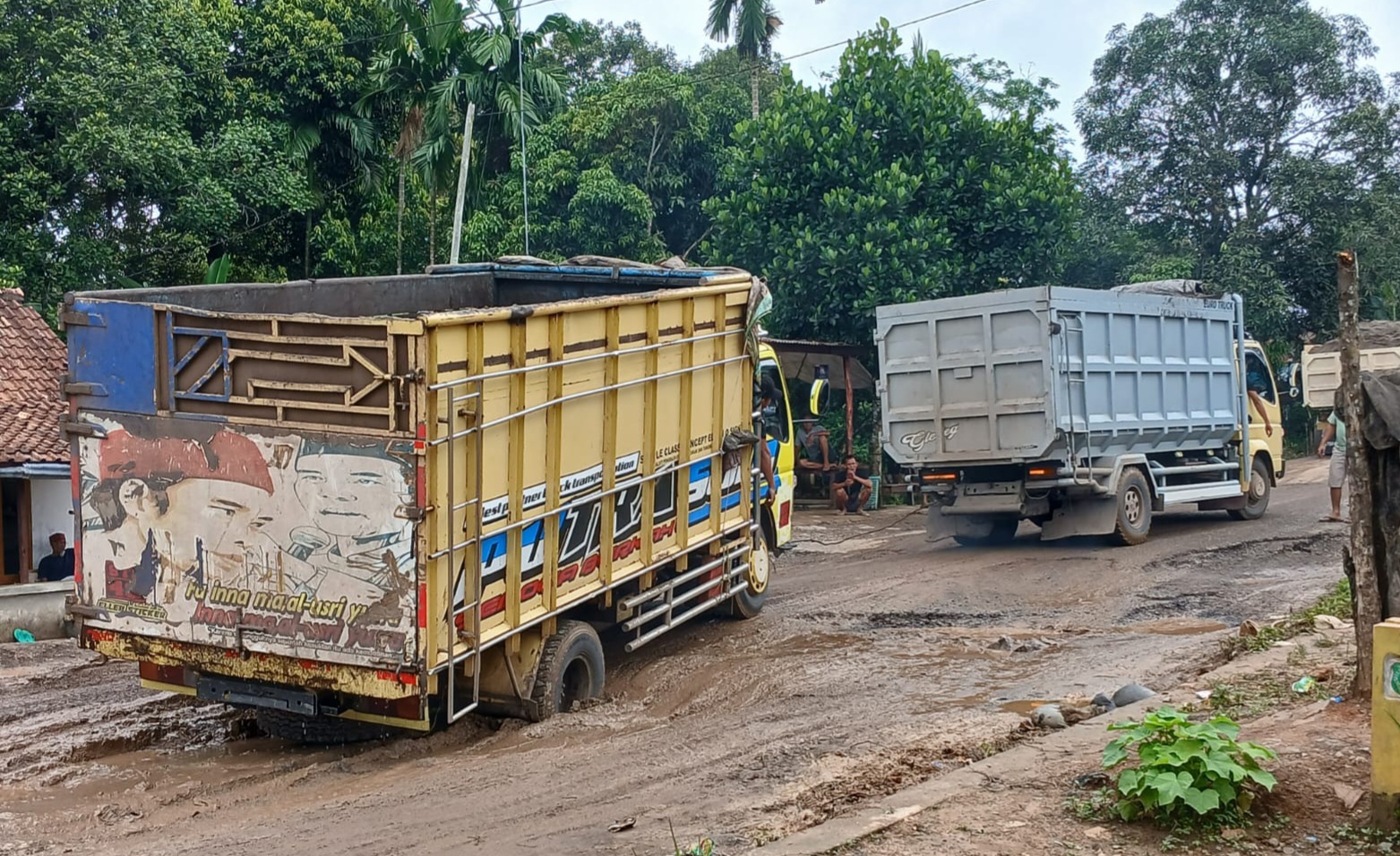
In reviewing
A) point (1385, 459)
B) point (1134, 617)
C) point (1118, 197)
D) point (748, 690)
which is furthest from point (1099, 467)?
point (1118, 197)

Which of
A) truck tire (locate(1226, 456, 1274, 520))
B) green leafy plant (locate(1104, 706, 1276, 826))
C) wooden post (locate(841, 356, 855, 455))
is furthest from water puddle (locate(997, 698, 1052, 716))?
wooden post (locate(841, 356, 855, 455))

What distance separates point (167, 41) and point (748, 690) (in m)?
14.7

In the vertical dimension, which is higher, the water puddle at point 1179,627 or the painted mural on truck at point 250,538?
the painted mural on truck at point 250,538

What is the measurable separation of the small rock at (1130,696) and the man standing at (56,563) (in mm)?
10778

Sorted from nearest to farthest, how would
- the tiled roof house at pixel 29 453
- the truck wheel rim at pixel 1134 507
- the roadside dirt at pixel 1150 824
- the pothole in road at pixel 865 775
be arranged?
the roadside dirt at pixel 1150 824 → the pothole in road at pixel 865 775 → the tiled roof house at pixel 29 453 → the truck wheel rim at pixel 1134 507

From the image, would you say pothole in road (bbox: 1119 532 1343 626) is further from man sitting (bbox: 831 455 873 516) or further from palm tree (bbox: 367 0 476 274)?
palm tree (bbox: 367 0 476 274)

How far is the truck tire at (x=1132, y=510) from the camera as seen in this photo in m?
12.9

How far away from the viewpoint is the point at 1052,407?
12.0m

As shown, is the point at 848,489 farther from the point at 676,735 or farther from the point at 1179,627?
the point at 676,735

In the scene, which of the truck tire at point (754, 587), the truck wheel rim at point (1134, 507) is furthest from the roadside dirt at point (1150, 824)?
the truck wheel rim at point (1134, 507)

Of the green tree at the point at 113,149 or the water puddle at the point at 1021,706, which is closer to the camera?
the water puddle at the point at 1021,706

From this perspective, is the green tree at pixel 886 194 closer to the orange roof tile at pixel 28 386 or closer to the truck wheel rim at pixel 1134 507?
the truck wheel rim at pixel 1134 507

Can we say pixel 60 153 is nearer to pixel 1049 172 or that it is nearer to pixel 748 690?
pixel 748 690

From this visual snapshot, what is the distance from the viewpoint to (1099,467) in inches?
502
